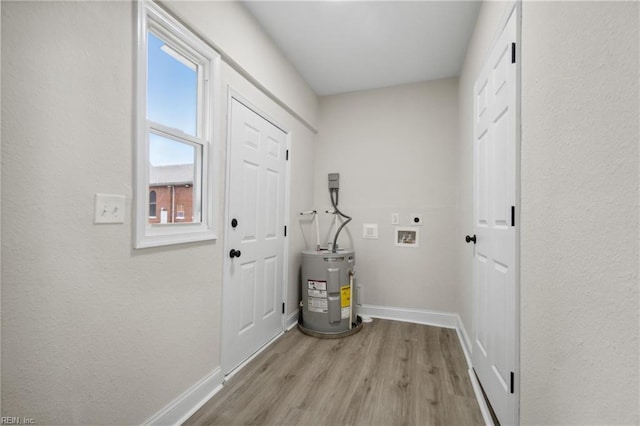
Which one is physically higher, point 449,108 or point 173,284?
point 449,108

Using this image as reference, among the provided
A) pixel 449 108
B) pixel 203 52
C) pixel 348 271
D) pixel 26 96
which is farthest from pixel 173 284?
pixel 449 108

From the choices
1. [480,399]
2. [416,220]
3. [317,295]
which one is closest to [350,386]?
[480,399]

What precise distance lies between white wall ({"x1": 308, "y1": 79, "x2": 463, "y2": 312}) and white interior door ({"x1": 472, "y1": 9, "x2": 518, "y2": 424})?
106 centimetres

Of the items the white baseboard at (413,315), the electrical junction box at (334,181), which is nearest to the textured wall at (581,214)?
the white baseboard at (413,315)

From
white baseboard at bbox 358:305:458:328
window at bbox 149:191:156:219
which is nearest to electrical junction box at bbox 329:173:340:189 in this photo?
white baseboard at bbox 358:305:458:328

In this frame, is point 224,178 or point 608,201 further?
point 224,178

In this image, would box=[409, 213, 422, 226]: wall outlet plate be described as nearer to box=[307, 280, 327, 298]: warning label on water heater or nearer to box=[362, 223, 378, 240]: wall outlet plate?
box=[362, 223, 378, 240]: wall outlet plate

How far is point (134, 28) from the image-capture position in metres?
1.29

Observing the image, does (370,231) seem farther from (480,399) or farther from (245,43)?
(245,43)

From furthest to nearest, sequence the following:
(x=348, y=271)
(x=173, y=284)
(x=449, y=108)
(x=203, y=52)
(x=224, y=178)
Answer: (x=449, y=108)
(x=348, y=271)
(x=224, y=178)
(x=203, y=52)
(x=173, y=284)

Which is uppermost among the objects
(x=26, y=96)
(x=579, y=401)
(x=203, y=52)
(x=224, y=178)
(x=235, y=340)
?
(x=203, y=52)

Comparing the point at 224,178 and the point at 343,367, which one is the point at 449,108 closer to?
the point at 224,178

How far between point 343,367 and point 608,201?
76.8 inches

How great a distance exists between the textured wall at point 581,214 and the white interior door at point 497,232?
143 millimetres
